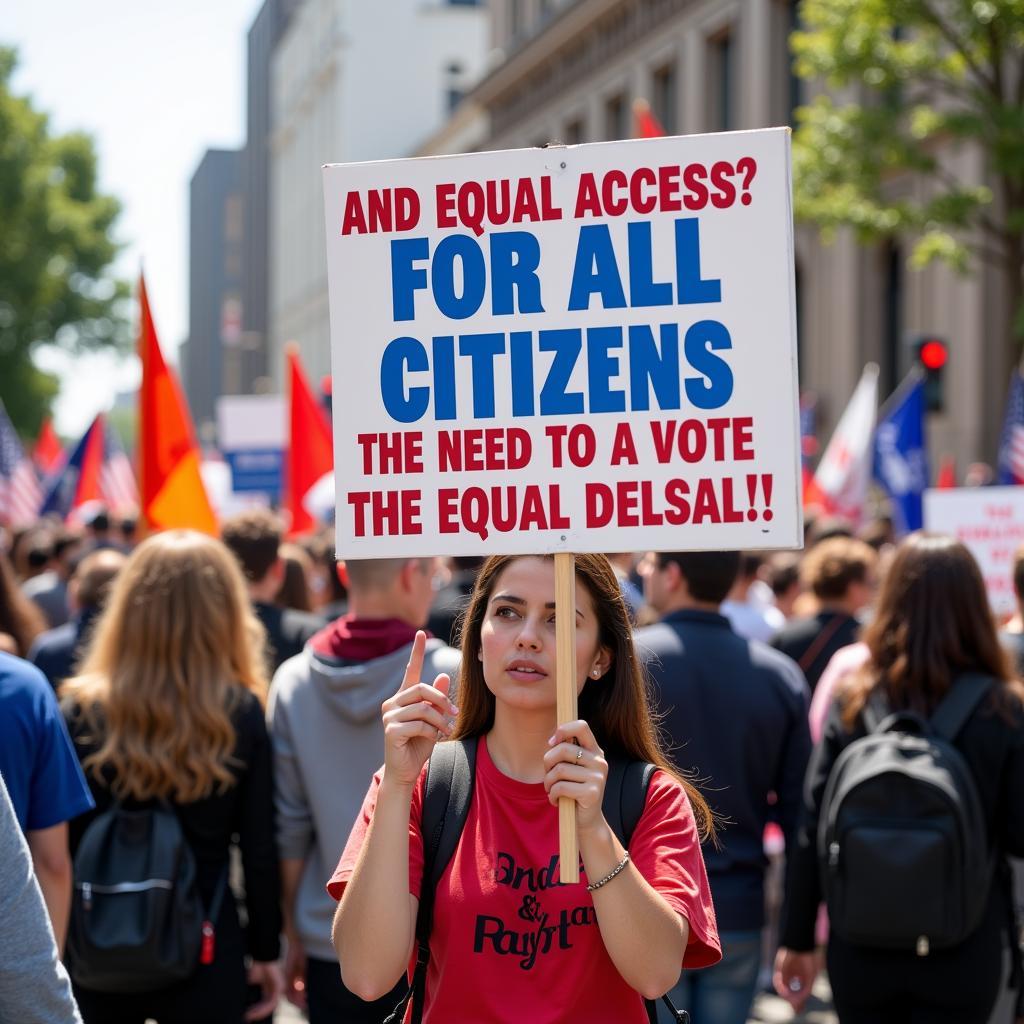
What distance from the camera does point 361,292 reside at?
3.06 m

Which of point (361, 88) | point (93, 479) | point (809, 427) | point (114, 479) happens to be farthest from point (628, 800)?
point (361, 88)

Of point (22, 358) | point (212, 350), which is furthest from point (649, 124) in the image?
point (212, 350)

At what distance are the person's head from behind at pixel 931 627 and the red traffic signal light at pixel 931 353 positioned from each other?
8.27 m

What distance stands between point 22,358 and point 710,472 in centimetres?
4533

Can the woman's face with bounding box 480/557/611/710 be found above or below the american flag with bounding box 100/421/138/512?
below

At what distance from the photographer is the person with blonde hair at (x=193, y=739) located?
167 inches

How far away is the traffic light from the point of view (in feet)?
Result: 40.9

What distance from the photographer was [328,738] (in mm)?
4438

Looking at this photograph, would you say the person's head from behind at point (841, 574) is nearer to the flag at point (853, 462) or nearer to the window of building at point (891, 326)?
the flag at point (853, 462)

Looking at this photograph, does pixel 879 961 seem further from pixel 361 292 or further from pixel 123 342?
pixel 123 342

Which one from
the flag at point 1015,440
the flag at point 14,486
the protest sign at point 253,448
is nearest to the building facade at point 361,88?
the flag at point 14,486

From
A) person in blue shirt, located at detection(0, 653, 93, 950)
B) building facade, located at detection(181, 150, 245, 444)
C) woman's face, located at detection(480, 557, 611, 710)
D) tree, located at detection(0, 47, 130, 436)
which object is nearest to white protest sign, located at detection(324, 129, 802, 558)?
woman's face, located at detection(480, 557, 611, 710)

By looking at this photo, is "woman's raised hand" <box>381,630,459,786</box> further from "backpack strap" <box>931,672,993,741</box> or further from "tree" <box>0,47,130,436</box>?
"tree" <box>0,47,130,436</box>

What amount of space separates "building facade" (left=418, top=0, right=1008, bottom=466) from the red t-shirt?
15368 mm
